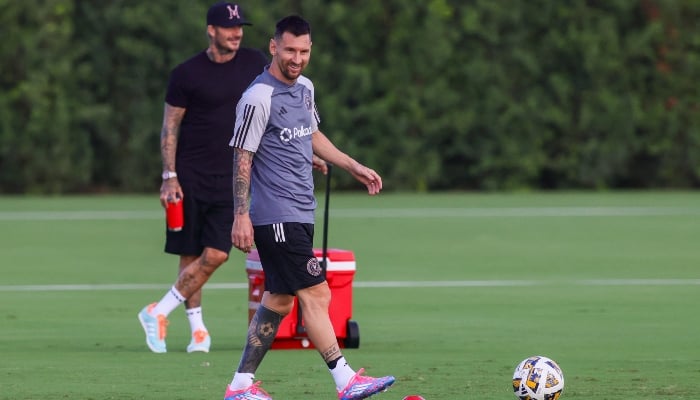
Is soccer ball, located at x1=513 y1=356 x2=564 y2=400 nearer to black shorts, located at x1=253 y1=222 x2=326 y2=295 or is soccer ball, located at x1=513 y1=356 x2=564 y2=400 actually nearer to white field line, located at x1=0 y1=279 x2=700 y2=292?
black shorts, located at x1=253 y1=222 x2=326 y2=295

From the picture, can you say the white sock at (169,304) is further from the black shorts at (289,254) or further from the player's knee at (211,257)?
the black shorts at (289,254)

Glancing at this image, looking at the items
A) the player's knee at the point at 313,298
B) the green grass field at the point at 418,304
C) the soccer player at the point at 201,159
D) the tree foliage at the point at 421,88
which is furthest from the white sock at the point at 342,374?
the tree foliage at the point at 421,88

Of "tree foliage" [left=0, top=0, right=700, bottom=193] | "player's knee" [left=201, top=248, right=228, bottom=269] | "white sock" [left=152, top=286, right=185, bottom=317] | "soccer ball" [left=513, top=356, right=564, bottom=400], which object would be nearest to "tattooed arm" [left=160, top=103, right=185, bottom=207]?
"player's knee" [left=201, top=248, right=228, bottom=269]

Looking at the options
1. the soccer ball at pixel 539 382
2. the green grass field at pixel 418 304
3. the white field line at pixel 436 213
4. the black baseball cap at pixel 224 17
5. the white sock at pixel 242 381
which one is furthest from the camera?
the white field line at pixel 436 213

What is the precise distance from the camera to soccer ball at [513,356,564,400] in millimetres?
8094

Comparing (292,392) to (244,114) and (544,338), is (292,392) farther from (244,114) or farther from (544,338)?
(544,338)

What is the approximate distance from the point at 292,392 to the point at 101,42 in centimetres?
1796

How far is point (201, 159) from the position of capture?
10727 mm

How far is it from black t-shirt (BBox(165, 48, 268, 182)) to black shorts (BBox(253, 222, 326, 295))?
2432 millimetres

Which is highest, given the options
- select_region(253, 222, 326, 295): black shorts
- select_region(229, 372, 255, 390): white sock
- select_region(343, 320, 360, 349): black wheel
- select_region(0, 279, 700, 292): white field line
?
select_region(253, 222, 326, 295): black shorts

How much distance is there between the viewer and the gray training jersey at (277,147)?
819 cm

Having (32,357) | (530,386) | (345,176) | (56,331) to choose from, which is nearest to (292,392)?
(530,386)

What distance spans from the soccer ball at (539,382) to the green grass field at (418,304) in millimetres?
419

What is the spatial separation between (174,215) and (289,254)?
2483 mm
